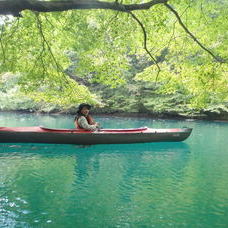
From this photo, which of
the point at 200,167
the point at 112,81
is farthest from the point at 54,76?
the point at 200,167

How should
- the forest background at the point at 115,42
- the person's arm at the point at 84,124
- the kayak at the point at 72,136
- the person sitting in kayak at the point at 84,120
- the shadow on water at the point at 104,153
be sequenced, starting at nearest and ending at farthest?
1. the forest background at the point at 115,42
2. the shadow on water at the point at 104,153
3. the person sitting in kayak at the point at 84,120
4. the person's arm at the point at 84,124
5. the kayak at the point at 72,136

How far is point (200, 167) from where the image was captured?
8625 millimetres

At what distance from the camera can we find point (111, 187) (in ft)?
21.5

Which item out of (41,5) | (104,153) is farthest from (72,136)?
(41,5)

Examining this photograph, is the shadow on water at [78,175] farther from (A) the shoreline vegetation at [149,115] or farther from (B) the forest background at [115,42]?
(A) the shoreline vegetation at [149,115]

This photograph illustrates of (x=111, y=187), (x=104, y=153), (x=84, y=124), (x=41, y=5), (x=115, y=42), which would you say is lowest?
(x=111, y=187)

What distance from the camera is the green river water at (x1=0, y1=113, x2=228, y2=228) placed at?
4.95m

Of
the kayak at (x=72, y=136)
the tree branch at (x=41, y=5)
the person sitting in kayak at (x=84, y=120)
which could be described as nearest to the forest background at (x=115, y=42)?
the tree branch at (x=41, y=5)

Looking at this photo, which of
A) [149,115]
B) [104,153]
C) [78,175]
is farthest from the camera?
[149,115]

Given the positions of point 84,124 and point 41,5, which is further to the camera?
point 84,124

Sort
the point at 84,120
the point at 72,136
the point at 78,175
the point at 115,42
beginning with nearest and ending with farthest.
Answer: the point at 115,42, the point at 78,175, the point at 84,120, the point at 72,136

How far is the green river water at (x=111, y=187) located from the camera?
495cm

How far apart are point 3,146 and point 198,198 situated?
7.74 metres

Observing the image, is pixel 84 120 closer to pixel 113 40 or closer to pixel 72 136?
pixel 72 136
